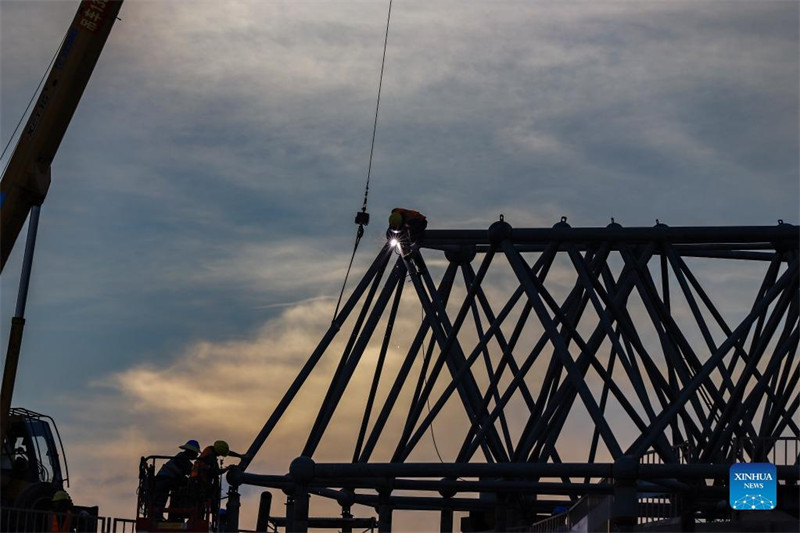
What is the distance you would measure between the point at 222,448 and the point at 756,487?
1502 centimetres

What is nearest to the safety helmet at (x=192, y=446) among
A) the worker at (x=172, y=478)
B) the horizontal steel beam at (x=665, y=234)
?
the worker at (x=172, y=478)

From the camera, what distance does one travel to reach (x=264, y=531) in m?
48.9

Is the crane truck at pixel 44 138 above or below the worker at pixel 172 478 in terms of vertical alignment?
above

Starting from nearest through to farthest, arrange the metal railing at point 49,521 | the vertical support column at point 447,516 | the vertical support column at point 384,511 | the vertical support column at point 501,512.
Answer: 1. the metal railing at point 49,521
2. the vertical support column at point 384,511
3. the vertical support column at point 501,512
4. the vertical support column at point 447,516

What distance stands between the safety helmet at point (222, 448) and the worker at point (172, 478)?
2.12 feet

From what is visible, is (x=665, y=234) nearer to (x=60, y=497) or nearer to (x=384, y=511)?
(x=384, y=511)

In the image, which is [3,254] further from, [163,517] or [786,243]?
[786,243]

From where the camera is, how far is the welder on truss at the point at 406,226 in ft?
163

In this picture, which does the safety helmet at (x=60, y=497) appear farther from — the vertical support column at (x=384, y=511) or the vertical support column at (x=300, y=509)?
the vertical support column at (x=384, y=511)

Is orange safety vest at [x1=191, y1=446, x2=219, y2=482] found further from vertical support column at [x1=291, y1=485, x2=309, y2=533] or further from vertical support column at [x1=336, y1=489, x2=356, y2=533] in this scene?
vertical support column at [x1=336, y1=489, x2=356, y2=533]

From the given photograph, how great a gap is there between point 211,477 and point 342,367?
33.4 feet

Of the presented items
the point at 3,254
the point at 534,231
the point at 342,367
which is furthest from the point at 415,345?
the point at 3,254

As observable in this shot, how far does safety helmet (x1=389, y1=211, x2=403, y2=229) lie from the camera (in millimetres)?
49562

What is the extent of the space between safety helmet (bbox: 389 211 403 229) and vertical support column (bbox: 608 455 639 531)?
36.5ft
